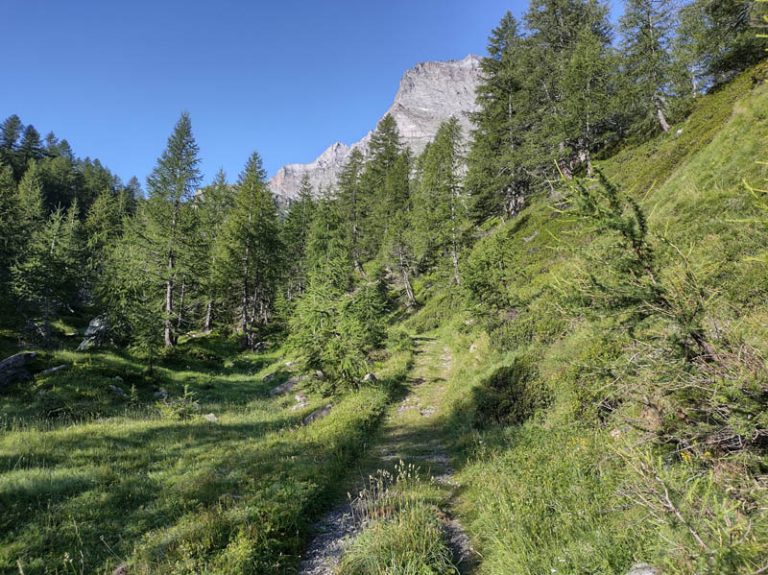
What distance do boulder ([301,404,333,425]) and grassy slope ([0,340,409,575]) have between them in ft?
1.21

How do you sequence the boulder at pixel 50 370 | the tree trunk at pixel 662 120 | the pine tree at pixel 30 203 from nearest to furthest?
the boulder at pixel 50 370
the tree trunk at pixel 662 120
the pine tree at pixel 30 203

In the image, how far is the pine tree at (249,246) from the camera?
3572 cm

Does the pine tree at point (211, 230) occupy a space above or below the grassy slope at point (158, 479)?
above

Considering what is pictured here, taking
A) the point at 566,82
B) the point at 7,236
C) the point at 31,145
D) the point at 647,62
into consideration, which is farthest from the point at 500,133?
the point at 31,145

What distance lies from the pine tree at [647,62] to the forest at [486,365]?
181mm

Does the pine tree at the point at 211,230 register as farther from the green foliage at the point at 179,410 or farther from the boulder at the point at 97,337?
the green foliage at the point at 179,410

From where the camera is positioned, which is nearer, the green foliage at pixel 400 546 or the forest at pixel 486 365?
the forest at pixel 486 365

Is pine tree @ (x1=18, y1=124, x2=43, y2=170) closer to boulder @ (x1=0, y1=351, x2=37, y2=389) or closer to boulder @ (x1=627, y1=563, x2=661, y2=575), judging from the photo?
boulder @ (x1=0, y1=351, x2=37, y2=389)

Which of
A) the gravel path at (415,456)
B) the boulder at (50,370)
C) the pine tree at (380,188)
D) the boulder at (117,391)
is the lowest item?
Answer: the gravel path at (415,456)

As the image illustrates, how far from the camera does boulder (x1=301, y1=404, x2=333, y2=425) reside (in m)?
13.4

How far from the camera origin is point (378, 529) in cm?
569

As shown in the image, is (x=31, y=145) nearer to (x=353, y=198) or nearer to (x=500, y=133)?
(x=353, y=198)

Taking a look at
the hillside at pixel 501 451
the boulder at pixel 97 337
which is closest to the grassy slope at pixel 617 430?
the hillside at pixel 501 451

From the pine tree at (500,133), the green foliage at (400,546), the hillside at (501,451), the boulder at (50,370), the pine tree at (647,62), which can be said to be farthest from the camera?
the pine tree at (500,133)
